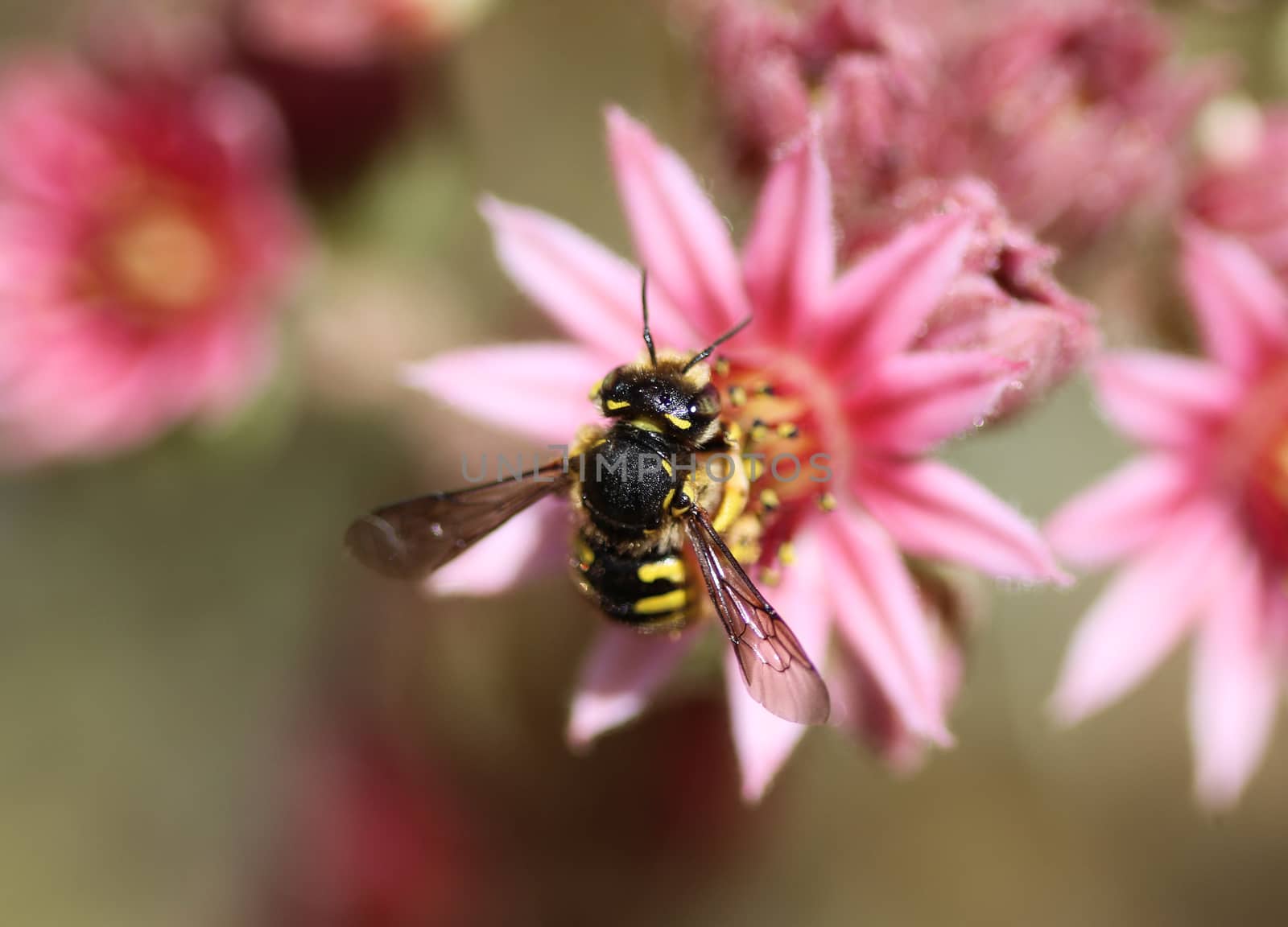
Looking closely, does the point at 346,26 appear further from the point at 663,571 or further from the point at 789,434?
the point at 663,571

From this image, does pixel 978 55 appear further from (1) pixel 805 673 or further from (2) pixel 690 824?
(2) pixel 690 824

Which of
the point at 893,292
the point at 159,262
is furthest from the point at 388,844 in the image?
the point at 893,292

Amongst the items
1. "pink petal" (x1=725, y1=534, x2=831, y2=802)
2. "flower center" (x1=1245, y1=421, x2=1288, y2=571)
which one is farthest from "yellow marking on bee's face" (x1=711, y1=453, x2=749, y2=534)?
"flower center" (x1=1245, y1=421, x2=1288, y2=571)

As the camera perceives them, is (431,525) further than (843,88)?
No

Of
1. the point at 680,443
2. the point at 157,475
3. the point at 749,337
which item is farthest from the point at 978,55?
the point at 157,475

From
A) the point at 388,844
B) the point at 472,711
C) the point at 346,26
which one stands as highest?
the point at 346,26

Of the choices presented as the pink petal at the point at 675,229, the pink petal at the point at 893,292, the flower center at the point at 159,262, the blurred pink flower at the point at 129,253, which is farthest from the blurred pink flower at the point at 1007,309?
the flower center at the point at 159,262

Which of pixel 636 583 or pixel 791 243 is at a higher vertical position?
pixel 791 243
